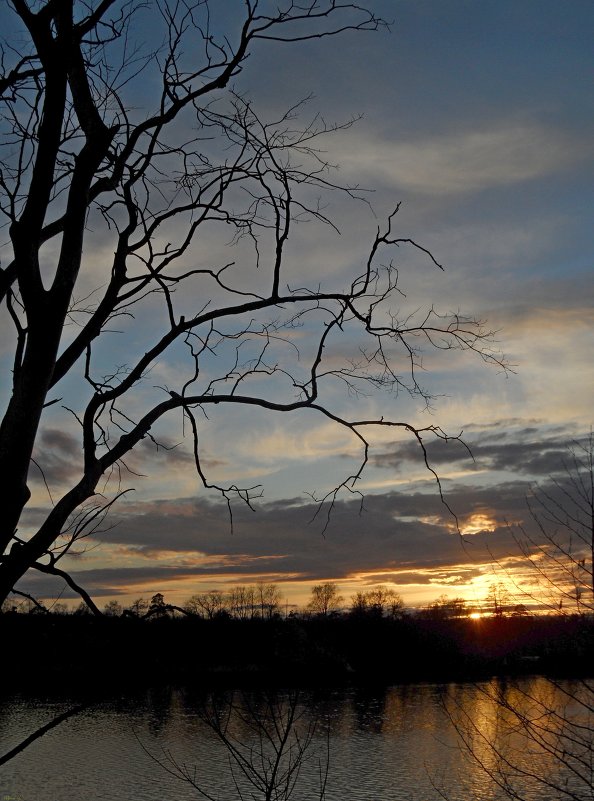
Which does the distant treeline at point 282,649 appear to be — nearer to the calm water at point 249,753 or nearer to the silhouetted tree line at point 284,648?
the silhouetted tree line at point 284,648

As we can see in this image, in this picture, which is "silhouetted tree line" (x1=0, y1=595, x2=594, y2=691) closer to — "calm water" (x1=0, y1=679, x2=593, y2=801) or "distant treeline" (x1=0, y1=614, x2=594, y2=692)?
"distant treeline" (x1=0, y1=614, x2=594, y2=692)

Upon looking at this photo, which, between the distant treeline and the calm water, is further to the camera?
the calm water

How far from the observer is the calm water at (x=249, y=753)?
2942cm

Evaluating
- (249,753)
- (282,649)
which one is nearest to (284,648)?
(282,649)

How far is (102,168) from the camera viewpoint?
11.8ft

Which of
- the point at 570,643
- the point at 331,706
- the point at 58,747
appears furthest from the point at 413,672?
the point at 570,643

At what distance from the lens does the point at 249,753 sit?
37719 millimetres

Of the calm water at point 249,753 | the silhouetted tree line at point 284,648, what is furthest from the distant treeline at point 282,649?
the calm water at point 249,753

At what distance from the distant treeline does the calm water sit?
313 centimetres

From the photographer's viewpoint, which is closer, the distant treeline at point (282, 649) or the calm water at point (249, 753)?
the distant treeline at point (282, 649)

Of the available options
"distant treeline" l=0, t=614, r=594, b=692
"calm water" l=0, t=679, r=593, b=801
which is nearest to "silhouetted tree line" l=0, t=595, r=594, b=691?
"distant treeline" l=0, t=614, r=594, b=692

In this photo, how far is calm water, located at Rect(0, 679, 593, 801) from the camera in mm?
29422

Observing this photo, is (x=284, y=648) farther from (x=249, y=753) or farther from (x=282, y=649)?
(x=249, y=753)

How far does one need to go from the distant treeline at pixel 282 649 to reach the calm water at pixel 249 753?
313 centimetres
